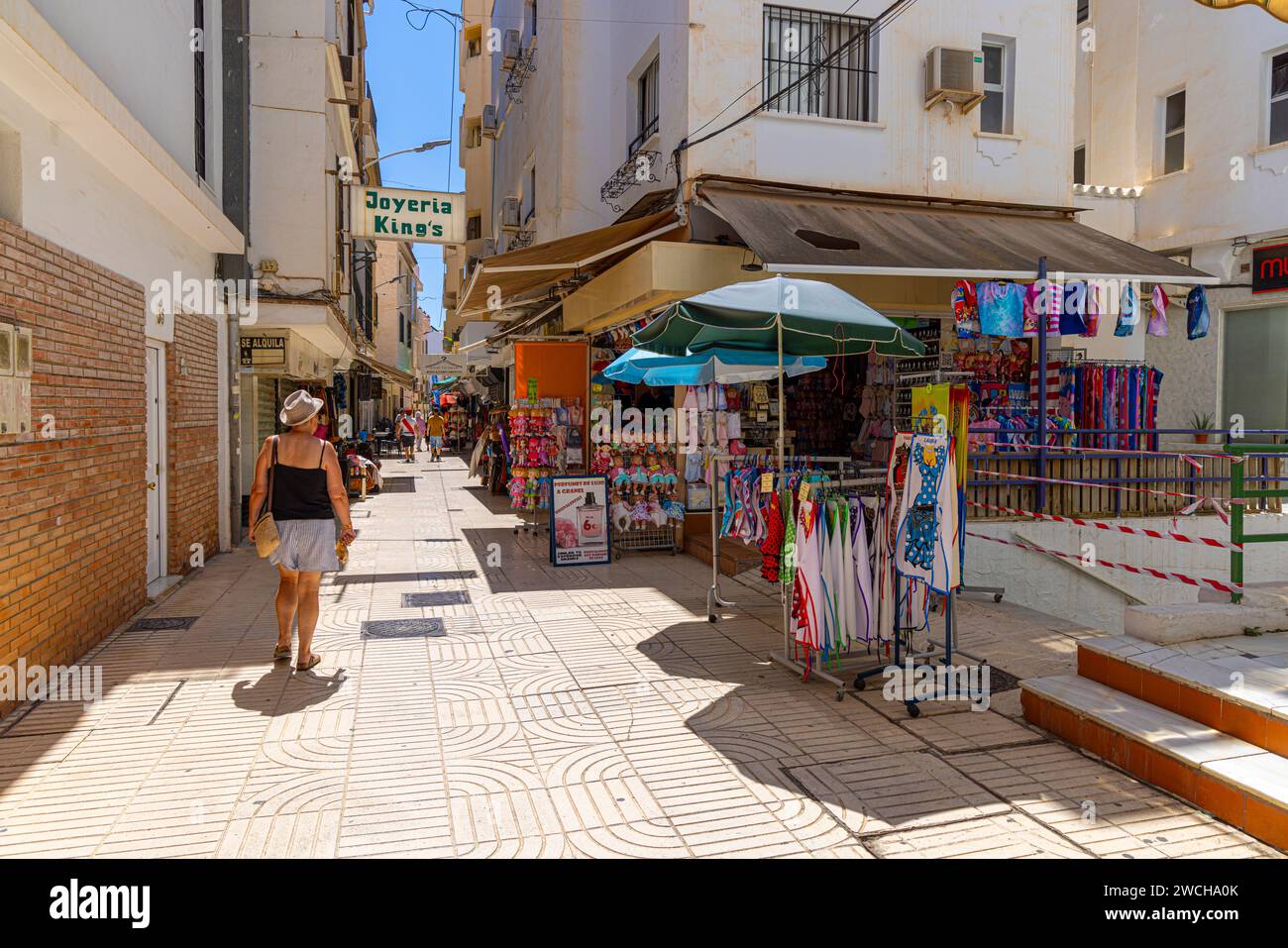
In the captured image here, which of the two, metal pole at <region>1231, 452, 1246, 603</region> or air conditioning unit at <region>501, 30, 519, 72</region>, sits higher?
air conditioning unit at <region>501, 30, 519, 72</region>

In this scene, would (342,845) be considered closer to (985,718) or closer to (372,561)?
(985,718)

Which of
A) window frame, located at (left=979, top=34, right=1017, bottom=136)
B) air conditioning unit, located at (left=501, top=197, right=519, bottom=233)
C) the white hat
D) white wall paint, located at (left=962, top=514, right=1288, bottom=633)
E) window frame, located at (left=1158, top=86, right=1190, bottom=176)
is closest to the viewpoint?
the white hat

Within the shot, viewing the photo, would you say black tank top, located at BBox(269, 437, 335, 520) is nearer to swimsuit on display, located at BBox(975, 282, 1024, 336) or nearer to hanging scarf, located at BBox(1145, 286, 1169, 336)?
swimsuit on display, located at BBox(975, 282, 1024, 336)

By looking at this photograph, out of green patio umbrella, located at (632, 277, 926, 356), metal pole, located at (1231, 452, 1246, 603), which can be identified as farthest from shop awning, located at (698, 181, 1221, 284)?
metal pole, located at (1231, 452, 1246, 603)

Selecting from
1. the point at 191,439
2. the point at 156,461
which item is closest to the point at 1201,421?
the point at 191,439

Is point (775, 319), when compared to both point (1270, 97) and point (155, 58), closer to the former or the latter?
point (155, 58)

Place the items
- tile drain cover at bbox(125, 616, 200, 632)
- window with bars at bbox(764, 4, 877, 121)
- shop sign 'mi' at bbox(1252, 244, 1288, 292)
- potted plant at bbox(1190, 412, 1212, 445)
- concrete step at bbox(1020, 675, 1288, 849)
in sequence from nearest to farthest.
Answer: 1. concrete step at bbox(1020, 675, 1288, 849)
2. tile drain cover at bbox(125, 616, 200, 632)
3. window with bars at bbox(764, 4, 877, 121)
4. shop sign 'mi' at bbox(1252, 244, 1288, 292)
5. potted plant at bbox(1190, 412, 1212, 445)

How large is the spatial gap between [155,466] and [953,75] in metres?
10.5

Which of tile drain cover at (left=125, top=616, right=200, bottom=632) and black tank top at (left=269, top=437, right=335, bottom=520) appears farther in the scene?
tile drain cover at (left=125, top=616, right=200, bottom=632)

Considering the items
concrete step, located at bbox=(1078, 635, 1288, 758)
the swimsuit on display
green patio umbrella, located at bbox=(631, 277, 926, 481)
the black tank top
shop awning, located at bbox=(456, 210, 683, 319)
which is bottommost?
concrete step, located at bbox=(1078, 635, 1288, 758)

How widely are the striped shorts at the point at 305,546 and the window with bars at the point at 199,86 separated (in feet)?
20.3

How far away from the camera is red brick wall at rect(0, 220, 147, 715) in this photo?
5.34m

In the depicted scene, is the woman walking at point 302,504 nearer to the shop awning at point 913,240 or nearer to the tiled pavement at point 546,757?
the tiled pavement at point 546,757

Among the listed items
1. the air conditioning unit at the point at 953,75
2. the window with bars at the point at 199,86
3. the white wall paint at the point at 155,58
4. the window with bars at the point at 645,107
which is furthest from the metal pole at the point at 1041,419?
the window with bars at the point at 199,86
